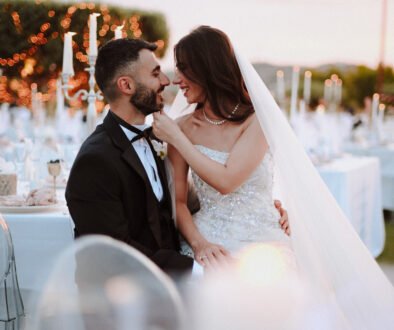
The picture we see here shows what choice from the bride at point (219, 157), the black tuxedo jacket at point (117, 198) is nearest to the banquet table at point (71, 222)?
the black tuxedo jacket at point (117, 198)

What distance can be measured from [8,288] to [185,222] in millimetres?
983

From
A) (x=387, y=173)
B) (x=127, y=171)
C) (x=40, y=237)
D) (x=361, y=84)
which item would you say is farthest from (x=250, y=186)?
(x=361, y=84)

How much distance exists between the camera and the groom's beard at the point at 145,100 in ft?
8.49

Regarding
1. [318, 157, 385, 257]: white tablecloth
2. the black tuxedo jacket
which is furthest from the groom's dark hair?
[318, 157, 385, 257]: white tablecloth

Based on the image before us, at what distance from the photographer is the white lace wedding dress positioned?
2775 millimetres

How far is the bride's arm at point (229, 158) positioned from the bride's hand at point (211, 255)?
0.79 ft

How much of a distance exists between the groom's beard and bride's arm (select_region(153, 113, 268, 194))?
32 mm

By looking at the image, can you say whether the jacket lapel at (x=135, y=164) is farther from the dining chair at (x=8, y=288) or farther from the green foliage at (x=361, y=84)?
the green foliage at (x=361, y=84)

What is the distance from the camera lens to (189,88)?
2842 millimetres

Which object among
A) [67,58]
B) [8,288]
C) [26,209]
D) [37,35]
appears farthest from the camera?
[37,35]

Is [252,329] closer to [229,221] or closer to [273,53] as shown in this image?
[229,221]

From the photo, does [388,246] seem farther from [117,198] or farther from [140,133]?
[117,198]

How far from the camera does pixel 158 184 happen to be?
8.86ft

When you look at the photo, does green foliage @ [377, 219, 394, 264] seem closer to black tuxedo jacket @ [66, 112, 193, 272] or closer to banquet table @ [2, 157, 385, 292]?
banquet table @ [2, 157, 385, 292]
